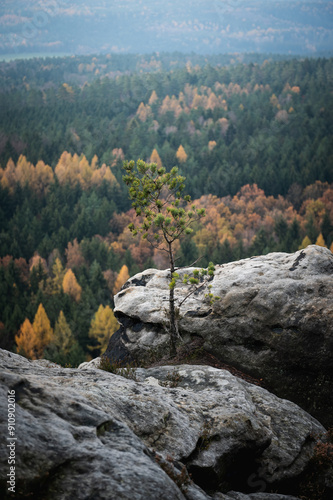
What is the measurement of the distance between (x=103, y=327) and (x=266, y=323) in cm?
5891

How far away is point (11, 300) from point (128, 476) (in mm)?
91606

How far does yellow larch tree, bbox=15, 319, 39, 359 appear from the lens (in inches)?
2904

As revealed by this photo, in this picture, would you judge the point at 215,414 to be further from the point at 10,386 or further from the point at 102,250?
the point at 102,250

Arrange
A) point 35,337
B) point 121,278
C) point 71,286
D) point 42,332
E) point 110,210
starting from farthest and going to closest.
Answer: point 110,210 → point 71,286 → point 121,278 → point 42,332 → point 35,337

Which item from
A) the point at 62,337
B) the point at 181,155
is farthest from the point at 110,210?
the point at 62,337

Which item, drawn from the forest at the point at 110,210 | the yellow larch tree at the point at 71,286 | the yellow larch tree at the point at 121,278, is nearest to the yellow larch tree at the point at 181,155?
the forest at the point at 110,210

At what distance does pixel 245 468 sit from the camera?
10812mm

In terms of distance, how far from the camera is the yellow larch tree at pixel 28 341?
7375cm

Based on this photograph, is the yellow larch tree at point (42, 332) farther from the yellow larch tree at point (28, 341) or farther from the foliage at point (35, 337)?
the yellow larch tree at point (28, 341)

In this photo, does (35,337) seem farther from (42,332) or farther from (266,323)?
(266,323)

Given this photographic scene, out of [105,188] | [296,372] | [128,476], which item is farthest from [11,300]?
[128,476]

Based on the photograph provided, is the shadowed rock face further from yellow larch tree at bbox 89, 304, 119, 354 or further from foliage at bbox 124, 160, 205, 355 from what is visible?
yellow larch tree at bbox 89, 304, 119, 354

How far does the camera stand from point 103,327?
7319cm

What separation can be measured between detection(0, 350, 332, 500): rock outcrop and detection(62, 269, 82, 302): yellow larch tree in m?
81.6
